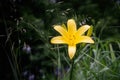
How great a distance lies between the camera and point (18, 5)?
429 centimetres

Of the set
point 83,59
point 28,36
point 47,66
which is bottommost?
point 47,66

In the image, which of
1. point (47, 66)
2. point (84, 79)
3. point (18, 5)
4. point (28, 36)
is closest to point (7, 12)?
point (18, 5)

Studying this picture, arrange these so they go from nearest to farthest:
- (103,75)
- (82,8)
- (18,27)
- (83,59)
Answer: (18,27) → (103,75) → (83,59) → (82,8)

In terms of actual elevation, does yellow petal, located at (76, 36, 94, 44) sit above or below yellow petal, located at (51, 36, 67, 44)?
below

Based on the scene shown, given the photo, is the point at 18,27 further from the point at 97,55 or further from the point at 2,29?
the point at 2,29

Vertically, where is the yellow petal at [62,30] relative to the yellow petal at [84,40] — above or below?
above

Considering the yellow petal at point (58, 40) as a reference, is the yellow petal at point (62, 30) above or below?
above

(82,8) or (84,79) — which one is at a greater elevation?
(82,8)

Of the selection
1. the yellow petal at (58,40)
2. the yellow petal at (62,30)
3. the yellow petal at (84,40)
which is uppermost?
the yellow petal at (62,30)

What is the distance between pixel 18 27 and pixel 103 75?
597mm

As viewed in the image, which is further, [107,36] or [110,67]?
[107,36]

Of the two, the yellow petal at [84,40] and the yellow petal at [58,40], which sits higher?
the yellow petal at [58,40]

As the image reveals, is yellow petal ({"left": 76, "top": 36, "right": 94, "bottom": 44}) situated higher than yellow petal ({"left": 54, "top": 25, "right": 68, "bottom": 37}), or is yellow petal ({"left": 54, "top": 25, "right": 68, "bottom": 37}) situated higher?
yellow petal ({"left": 54, "top": 25, "right": 68, "bottom": 37})

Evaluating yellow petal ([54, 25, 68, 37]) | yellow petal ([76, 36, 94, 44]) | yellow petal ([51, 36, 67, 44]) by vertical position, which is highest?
yellow petal ([54, 25, 68, 37])
